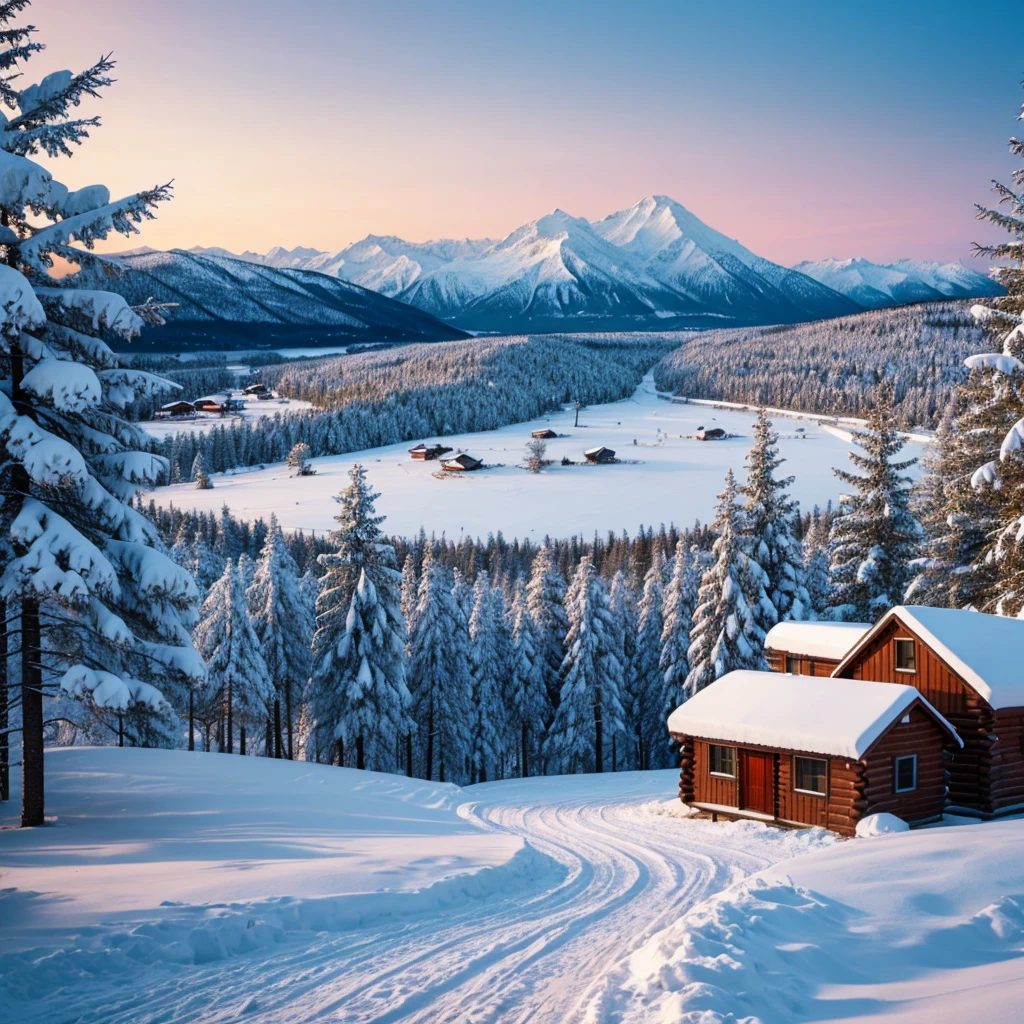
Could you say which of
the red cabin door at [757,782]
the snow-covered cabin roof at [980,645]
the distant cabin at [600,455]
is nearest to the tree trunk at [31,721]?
the red cabin door at [757,782]

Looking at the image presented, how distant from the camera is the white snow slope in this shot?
29.1 ft

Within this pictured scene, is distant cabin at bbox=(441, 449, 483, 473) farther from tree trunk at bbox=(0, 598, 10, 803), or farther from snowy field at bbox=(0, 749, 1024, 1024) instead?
snowy field at bbox=(0, 749, 1024, 1024)

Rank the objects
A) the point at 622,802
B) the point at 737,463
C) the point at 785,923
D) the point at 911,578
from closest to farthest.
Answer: the point at 785,923 < the point at 622,802 < the point at 911,578 < the point at 737,463

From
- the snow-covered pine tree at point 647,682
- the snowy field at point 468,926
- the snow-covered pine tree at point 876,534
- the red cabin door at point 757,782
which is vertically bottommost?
the snow-covered pine tree at point 647,682

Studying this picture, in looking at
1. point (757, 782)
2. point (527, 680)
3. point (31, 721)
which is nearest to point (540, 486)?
point (527, 680)

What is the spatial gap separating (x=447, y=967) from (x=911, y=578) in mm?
28993

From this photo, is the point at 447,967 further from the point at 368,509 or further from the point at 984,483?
the point at 368,509

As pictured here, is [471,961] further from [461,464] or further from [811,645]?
[461,464]

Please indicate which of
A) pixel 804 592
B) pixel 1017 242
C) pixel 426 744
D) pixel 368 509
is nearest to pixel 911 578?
pixel 804 592

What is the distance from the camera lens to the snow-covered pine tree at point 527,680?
158 ft

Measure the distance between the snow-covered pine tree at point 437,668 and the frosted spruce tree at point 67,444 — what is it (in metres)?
25.7

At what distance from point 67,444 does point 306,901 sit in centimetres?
815

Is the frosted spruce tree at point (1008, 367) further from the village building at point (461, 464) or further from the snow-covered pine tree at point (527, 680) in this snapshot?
the village building at point (461, 464)

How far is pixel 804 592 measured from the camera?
124 ft
